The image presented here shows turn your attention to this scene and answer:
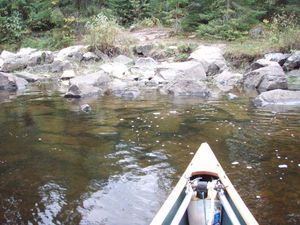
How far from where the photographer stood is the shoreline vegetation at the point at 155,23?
17.7 metres

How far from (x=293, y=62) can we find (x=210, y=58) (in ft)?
9.96

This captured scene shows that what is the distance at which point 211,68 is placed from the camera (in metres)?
16.2

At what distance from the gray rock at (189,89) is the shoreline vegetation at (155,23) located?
13.4ft

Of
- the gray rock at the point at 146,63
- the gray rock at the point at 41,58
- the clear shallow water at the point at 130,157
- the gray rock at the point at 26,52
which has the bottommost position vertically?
the gray rock at the point at 26,52

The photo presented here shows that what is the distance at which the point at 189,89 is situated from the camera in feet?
43.3

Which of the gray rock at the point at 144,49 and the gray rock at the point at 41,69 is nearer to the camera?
the gray rock at the point at 41,69

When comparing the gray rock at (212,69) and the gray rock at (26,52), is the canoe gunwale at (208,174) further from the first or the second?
the gray rock at (26,52)

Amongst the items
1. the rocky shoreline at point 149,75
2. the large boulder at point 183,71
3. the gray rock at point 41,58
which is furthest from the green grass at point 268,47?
the gray rock at point 41,58

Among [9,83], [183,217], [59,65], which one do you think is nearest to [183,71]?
[59,65]

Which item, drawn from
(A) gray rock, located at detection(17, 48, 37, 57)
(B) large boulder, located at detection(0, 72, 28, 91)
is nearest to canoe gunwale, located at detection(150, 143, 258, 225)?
(B) large boulder, located at detection(0, 72, 28, 91)

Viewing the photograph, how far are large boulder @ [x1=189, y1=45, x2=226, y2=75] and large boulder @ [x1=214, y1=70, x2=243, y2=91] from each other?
634 mm

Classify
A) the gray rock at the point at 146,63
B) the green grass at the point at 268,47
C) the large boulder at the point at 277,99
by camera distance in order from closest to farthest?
the large boulder at the point at 277,99
the green grass at the point at 268,47
the gray rock at the point at 146,63

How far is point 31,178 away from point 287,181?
3.54m

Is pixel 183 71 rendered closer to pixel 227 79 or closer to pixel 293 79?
pixel 227 79
